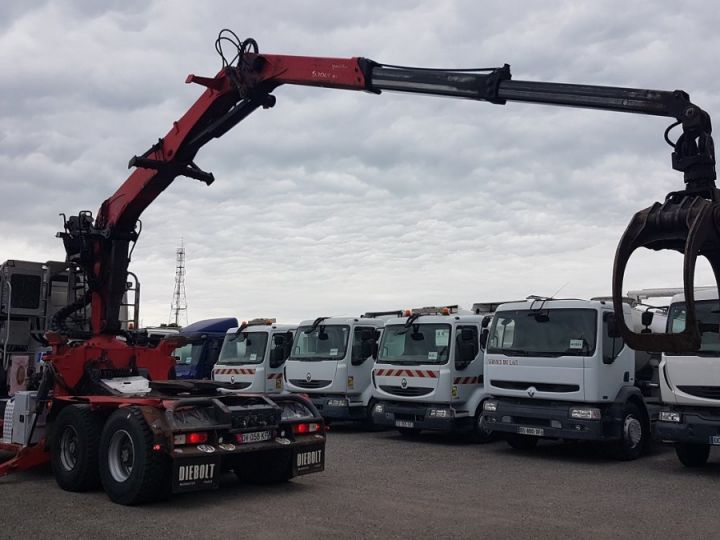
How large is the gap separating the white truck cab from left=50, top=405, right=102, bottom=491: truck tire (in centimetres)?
801

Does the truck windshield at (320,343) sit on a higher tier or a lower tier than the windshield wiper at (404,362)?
higher

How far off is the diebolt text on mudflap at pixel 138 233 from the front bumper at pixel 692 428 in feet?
17.1

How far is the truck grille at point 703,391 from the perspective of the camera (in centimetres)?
1046

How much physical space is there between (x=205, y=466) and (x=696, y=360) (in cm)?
663

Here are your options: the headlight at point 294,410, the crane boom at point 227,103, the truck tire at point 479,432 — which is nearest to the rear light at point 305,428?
the headlight at point 294,410

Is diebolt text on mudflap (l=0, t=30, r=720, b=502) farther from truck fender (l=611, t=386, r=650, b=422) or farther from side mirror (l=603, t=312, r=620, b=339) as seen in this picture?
truck fender (l=611, t=386, r=650, b=422)

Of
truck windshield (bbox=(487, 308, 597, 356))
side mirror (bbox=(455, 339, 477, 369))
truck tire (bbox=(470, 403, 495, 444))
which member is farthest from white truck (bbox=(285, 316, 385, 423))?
truck windshield (bbox=(487, 308, 597, 356))

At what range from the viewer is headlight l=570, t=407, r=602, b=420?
11.7 m

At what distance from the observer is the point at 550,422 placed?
1198 centimetres

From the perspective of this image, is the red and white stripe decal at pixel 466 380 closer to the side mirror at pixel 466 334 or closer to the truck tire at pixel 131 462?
the side mirror at pixel 466 334

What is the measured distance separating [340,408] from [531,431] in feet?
15.2

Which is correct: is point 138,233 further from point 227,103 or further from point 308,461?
point 308,461

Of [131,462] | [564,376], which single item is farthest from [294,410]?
[564,376]

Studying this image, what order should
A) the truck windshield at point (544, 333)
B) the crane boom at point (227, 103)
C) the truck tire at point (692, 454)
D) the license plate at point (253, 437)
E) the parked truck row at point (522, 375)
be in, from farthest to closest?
the truck windshield at point (544, 333) → the truck tire at point (692, 454) → the parked truck row at point (522, 375) → the license plate at point (253, 437) → the crane boom at point (227, 103)
